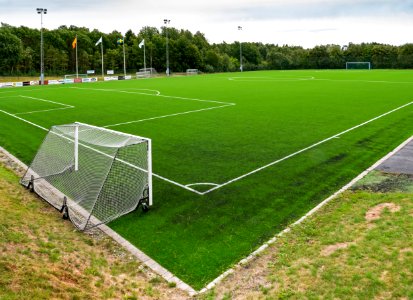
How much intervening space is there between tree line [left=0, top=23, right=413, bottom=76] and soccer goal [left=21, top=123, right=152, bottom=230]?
74521 millimetres

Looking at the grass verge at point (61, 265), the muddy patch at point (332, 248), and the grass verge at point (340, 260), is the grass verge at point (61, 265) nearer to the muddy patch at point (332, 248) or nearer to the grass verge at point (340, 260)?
the grass verge at point (340, 260)

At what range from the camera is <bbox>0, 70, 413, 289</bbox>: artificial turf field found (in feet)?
31.6

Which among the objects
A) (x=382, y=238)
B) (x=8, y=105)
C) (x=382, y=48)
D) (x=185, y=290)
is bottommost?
(x=185, y=290)

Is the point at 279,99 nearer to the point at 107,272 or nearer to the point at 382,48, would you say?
the point at 107,272

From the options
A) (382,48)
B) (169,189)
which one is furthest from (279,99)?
(382,48)

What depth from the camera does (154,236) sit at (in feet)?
31.9

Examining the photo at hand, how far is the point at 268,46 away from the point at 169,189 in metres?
152

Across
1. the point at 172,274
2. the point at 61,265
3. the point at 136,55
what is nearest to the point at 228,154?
the point at 172,274

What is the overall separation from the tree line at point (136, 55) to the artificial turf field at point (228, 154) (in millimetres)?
60084

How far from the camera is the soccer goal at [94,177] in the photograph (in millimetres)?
11086

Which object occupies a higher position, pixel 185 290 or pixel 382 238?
pixel 382 238

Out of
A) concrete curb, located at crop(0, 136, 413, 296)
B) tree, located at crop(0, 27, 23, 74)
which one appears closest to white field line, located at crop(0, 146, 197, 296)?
concrete curb, located at crop(0, 136, 413, 296)

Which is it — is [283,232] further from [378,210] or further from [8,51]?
[8,51]

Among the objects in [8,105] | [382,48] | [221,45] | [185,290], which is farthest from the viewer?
[221,45]
